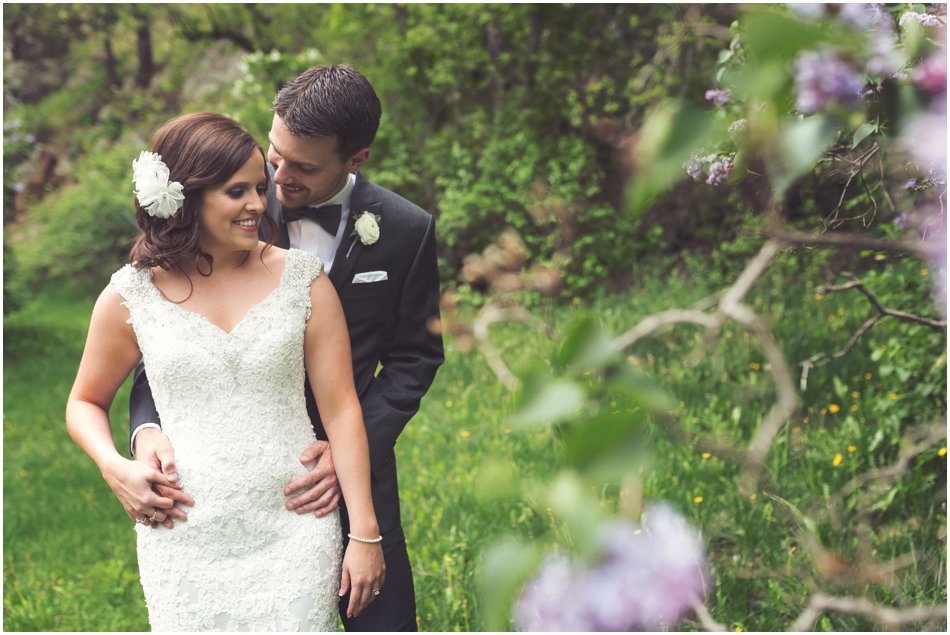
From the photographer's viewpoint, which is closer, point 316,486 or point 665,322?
point 665,322

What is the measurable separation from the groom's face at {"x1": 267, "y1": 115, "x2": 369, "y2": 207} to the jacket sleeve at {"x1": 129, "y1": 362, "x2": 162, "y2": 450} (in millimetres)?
564

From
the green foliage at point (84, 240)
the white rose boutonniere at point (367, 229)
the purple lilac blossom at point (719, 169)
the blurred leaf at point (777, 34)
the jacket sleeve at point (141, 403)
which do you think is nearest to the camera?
the blurred leaf at point (777, 34)

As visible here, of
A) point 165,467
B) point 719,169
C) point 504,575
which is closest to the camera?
point 504,575

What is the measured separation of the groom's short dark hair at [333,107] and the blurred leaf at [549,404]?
163cm

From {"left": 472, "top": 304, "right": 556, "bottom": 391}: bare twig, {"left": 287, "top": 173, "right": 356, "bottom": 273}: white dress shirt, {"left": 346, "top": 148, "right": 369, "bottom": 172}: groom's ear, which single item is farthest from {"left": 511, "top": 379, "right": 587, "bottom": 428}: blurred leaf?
{"left": 287, "top": 173, "right": 356, "bottom": 273}: white dress shirt

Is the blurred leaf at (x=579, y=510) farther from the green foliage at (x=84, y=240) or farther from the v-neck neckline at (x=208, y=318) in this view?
the green foliage at (x=84, y=240)

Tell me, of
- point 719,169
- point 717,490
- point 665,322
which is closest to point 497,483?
point 665,322

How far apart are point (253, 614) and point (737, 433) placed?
269 cm

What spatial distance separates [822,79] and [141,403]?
1975mm

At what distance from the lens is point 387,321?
7.64 ft

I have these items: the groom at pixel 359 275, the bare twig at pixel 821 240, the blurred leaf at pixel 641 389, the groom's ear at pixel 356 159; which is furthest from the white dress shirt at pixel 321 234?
the blurred leaf at pixel 641 389

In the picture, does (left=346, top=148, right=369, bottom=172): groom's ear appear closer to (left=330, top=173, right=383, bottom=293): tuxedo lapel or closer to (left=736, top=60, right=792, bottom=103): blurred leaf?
(left=330, top=173, right=383, bottom=293): tuxedo lapel

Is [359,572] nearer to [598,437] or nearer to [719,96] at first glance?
[719,96]

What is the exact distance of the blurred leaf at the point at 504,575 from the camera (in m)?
0.55
